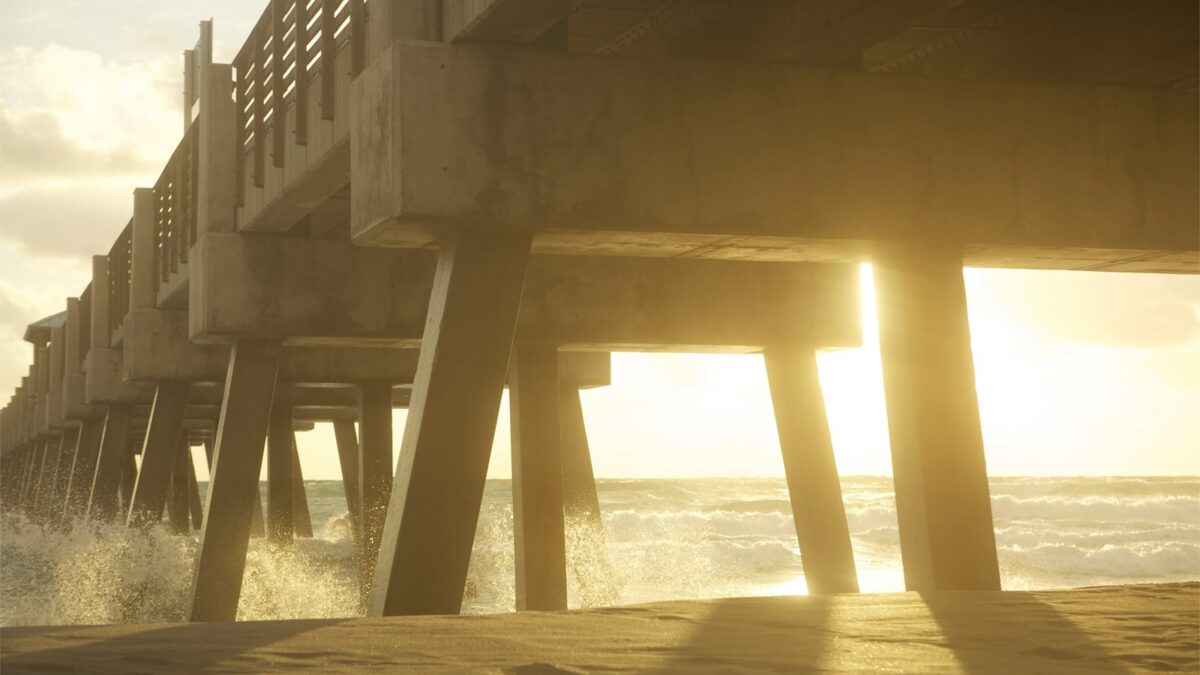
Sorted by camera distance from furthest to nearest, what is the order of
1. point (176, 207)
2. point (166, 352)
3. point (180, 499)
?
point (180, 499) → point (166, 352) → point (176, 207)

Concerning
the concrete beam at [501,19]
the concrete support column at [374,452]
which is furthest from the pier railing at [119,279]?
the concrete beam at [501,19]

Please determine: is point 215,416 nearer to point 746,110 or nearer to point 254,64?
point 254,64

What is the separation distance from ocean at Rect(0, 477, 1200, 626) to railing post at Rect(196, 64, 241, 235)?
5.87m

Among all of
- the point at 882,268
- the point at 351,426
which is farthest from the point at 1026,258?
the point at 351,426

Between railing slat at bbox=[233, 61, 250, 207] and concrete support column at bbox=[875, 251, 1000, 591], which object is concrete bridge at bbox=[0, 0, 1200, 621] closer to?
concrete support column at bbox=[875, 251, 1000, 591]

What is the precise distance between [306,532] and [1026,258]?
135ft

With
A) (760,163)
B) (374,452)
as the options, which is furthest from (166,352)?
(760,163)

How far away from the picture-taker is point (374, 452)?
75.9ft

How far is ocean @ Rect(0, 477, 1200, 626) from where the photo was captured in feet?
73.5

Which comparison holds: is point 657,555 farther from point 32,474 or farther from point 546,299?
point 32,474

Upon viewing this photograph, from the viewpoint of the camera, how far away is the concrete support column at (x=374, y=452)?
2223 centimetres

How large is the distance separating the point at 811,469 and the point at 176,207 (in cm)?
1074

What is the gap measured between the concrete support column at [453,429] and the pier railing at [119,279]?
818 inches

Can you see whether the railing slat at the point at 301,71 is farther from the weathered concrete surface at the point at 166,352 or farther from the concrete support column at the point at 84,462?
the concrete support column at the point at 84,462
